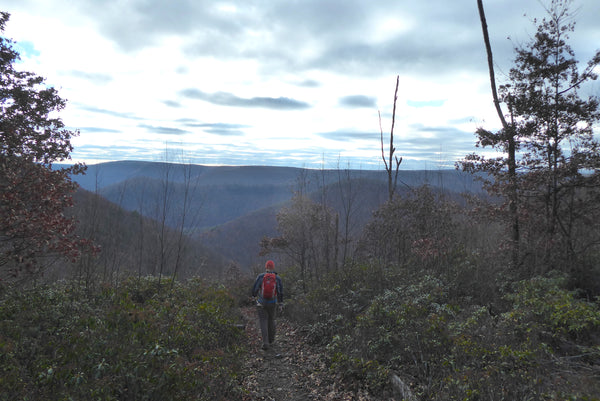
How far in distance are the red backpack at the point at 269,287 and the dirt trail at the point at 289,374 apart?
140cm

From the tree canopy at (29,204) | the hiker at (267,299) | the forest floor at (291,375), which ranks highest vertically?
the tree canopy at (29,204)

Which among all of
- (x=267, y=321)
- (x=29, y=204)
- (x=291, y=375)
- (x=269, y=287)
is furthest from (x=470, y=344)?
(x=29, y=204)

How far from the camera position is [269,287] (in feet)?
25.9

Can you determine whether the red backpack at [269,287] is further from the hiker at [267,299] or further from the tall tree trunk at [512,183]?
the tall tree trunk at [512,183]

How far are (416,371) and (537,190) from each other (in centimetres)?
595

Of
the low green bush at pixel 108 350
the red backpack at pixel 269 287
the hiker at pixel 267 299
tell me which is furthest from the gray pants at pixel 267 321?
the low green bush at pixel 108 350

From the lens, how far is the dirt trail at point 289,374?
5707 mm

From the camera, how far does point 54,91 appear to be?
32.4 feet

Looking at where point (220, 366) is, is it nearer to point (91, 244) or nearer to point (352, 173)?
point (91, 244)

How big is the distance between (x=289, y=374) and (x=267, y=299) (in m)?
1.75

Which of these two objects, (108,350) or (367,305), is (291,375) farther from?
(108,350)

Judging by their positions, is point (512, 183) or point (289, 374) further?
point (512, 183)

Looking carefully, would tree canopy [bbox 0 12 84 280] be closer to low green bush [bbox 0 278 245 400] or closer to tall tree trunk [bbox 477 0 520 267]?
low green bush [bbox 0 278 245 400]

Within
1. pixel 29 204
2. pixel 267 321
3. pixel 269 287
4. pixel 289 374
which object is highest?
pixel 29 204
